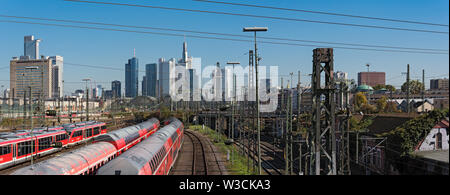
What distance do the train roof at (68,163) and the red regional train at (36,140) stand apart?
254cm

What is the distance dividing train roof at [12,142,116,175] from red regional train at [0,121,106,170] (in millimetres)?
2544

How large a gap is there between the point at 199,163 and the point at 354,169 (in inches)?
543

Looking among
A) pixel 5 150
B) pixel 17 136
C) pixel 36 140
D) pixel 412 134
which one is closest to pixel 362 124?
pixel 412 134

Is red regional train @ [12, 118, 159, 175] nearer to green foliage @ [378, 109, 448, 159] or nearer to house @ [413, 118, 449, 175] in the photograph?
house @ [413, 118, 449, 175]

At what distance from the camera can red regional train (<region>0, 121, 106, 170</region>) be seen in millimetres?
21250

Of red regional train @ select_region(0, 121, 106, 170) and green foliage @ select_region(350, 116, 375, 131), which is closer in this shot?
red regional train @ select_region(0, 121, 106, 170)

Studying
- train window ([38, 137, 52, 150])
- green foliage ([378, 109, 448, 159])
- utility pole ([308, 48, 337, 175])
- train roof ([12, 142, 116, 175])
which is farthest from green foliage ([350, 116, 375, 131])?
train window ([38, 137, 52, 150])

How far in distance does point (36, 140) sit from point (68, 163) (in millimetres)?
12819

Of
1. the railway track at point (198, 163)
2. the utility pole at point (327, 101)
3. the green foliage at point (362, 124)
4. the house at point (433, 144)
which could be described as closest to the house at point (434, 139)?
the house at point (433, 144)

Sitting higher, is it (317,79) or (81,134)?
(317,79)

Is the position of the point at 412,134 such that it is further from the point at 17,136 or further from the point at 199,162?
the point at 17,136
